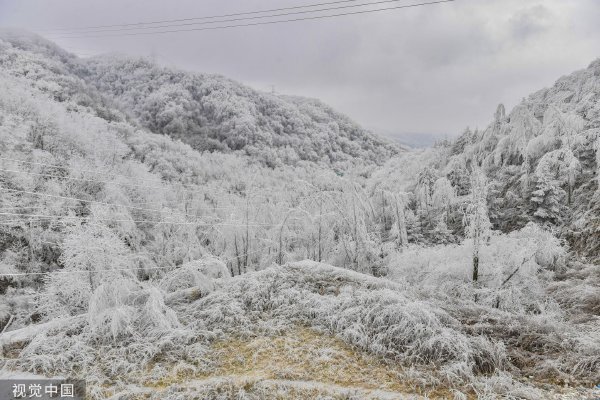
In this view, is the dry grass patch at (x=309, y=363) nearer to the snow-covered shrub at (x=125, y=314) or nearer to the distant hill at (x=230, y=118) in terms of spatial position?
the snow-covered shrub at (x=125, y=314)

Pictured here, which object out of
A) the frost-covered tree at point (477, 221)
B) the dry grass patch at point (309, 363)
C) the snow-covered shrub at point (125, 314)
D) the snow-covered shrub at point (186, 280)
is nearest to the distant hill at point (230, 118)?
the frost-covered tree at point (477, 221)

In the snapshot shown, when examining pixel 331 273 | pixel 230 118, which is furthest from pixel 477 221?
pixel 230 118

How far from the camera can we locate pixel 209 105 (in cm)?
9212

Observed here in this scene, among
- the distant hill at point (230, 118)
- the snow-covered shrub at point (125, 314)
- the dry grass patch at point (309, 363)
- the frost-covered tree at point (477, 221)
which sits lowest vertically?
the dry grass patch at point (309, 363)

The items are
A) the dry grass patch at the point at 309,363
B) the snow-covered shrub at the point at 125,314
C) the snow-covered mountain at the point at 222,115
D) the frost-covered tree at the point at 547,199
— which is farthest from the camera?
the snow-covered mountain at the point at 222,115

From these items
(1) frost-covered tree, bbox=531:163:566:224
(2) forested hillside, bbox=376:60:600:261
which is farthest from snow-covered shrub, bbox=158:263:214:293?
(1) frost-covered tree, bbox=531:163:566:224

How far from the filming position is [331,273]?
7.93m

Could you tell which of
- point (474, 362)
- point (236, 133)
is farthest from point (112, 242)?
point (236, 133)

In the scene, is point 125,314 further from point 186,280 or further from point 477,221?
point 477,221

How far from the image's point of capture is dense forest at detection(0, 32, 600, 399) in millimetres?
4980

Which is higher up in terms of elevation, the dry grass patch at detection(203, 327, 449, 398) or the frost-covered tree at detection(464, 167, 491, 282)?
the frost-covered tree at detection(464, 167, 491, 282)

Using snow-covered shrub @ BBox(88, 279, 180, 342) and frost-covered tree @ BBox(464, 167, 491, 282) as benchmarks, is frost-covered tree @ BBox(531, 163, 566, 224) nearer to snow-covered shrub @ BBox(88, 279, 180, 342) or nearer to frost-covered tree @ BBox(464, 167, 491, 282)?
frost-covered tree @ BBox(464, 167, 491, 282)

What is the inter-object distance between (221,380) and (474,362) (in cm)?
334

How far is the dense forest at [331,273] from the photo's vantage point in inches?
196
